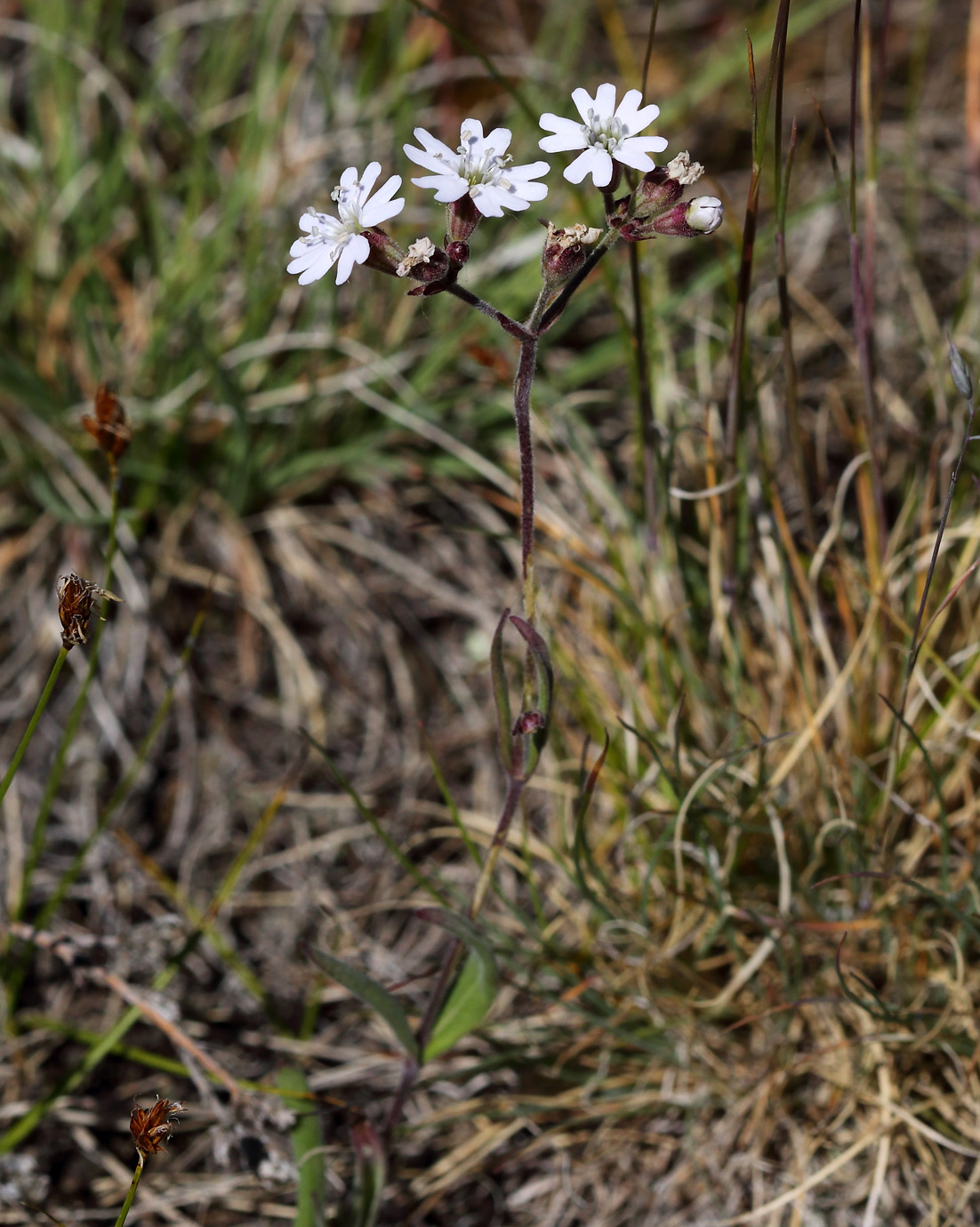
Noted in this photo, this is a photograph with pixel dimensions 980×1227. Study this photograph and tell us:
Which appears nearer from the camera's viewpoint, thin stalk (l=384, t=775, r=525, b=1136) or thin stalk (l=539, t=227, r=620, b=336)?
thin stalk (l=539, t=227, r=620, b=336)

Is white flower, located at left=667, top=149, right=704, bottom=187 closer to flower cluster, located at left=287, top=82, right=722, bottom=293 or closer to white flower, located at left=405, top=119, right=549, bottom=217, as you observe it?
flower cluster, located at left=287, top=82, right=722, bottom=293

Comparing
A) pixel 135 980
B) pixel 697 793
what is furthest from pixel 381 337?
pixel 135 980

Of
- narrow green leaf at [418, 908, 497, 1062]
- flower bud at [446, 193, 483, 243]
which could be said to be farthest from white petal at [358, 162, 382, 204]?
narrow green leaf at [418, 908, 497, 1062]

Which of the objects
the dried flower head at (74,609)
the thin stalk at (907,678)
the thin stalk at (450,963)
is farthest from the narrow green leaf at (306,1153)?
the thin stalk at (907,678)

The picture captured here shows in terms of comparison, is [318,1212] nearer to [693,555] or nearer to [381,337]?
[693,555]

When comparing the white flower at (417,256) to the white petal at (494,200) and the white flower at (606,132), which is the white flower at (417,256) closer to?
the white petal at (494,200)
